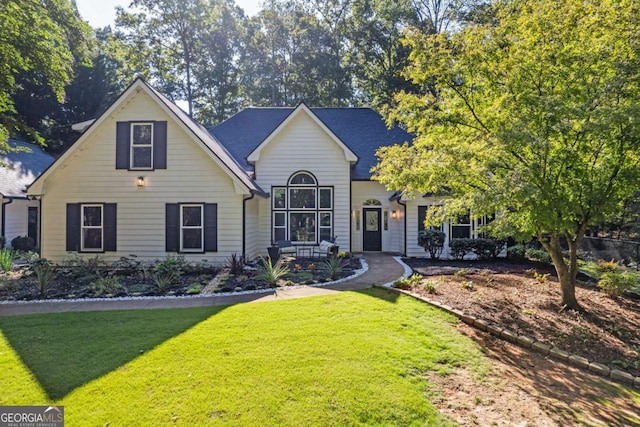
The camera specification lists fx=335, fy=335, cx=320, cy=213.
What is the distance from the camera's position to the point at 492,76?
660cm

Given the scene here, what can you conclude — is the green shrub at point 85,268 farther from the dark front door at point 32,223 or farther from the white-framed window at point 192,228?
the dark front door at point 32,223

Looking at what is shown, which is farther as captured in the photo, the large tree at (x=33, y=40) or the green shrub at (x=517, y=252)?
the green shrub at (x=517, y=252)

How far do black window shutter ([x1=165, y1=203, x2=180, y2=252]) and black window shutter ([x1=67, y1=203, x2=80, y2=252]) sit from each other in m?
3.12

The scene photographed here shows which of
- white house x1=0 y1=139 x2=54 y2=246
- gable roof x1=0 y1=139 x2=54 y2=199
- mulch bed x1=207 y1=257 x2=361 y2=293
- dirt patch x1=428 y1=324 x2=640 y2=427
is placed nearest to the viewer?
dirt patch x1=428 y1=324 x2=640 y2=427

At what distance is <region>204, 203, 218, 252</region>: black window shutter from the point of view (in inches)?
464

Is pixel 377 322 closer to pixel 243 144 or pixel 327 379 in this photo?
pixel 327 379

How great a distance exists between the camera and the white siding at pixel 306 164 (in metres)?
14.5

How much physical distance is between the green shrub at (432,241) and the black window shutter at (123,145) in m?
11.6

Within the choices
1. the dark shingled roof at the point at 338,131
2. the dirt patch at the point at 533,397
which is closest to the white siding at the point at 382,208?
the dark shingled roof at the point at 338,131

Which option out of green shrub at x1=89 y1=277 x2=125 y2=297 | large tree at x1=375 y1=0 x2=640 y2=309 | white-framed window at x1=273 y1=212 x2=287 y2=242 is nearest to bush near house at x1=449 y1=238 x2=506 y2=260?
large tree at x1=375 y1=0 x2=640 y2=309

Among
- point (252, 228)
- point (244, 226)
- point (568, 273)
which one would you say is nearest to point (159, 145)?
point (244, 226)

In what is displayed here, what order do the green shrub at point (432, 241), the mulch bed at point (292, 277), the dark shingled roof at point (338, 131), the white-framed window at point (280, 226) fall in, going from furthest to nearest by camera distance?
the dark shingled roof at point (338, 131) → the white-framed window at point (280, 226) → the green shrub at point (432, 241) → the mulch bed at point (292, 277)

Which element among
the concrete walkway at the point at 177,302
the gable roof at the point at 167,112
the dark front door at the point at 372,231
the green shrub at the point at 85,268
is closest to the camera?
the concrete walkway at the point at 177,302

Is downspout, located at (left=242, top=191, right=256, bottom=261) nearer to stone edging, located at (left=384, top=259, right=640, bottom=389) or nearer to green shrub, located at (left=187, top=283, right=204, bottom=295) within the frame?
green shrub, located at (left=187, top=283, right=204, bottom=295)
